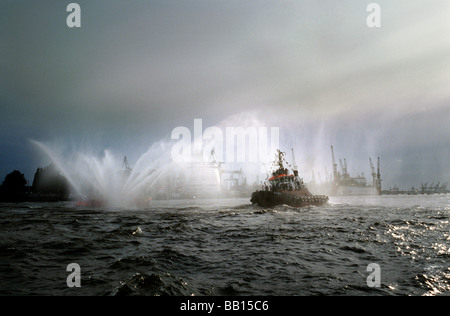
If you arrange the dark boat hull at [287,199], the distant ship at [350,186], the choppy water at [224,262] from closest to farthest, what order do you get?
the choppy water at [224,262], the dark boat hull at [287,199], the distant ship at [350,186]

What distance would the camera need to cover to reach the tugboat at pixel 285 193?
4484 centimetres

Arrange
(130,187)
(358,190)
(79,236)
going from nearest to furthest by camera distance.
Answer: (79,236)
(130,187)
(358,190)

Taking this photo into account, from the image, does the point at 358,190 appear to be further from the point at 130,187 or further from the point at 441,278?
the point at 441,278

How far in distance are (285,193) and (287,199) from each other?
134 cm

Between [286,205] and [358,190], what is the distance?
17952cm

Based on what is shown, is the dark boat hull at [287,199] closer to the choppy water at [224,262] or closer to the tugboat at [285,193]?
the tugboat at [285,193]

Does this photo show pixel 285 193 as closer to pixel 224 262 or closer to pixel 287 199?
pixel 287 199

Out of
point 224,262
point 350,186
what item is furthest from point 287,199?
point 350,186

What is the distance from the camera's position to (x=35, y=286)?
280 inches

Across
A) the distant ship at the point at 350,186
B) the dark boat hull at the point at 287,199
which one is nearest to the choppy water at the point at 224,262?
the dark boat hull at the point at 287,199

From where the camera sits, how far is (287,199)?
147ft

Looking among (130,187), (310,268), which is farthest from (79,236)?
(130,187)

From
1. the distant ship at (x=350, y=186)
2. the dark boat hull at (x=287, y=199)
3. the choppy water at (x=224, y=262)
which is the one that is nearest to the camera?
the choppy water at (x=224, y=262)

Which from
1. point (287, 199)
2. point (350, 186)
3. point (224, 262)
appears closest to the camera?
point (224, 262)
